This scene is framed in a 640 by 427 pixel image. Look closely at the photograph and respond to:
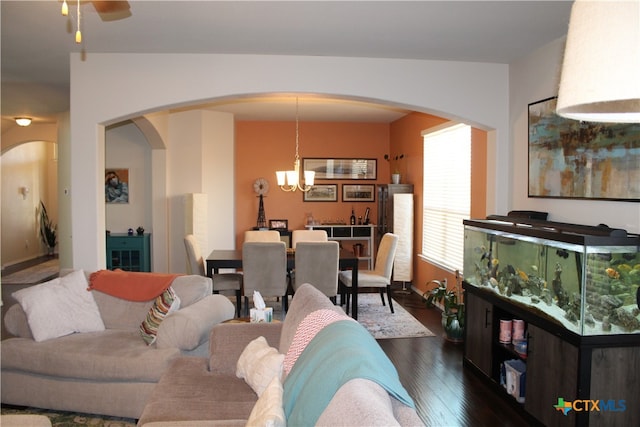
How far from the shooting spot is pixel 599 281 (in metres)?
2.62

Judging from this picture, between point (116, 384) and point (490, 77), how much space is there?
3.87m

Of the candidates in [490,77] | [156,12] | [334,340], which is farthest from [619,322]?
[156,12]

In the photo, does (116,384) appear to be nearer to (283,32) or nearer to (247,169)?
(283,32)

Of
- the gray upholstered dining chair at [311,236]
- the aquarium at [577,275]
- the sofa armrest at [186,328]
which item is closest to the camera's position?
the aquarium at [577,275]

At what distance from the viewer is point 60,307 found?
361cm

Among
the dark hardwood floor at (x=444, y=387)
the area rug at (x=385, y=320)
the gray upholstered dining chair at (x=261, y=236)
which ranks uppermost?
the gray upholstered dining chair at (x=261, y=236)

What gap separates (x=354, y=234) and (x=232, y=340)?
221 inches

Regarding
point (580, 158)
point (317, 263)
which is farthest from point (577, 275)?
point (317, 263)

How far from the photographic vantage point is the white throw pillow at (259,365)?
2504 mm

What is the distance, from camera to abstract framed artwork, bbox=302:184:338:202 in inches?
341

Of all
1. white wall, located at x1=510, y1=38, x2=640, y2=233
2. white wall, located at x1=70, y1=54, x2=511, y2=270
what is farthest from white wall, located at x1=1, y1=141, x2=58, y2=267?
white wall, located at x1=510, y1=38, x2=640, y2=233

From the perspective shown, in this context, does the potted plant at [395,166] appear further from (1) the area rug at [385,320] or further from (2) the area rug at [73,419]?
(2) the area rug at [73,419]

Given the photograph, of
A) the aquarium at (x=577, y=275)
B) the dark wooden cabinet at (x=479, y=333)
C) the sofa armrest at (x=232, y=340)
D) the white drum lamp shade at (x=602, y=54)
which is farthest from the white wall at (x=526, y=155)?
the white drum lamp shade at (x=602, y=54)

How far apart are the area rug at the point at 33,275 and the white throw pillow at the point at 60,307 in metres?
5.00
